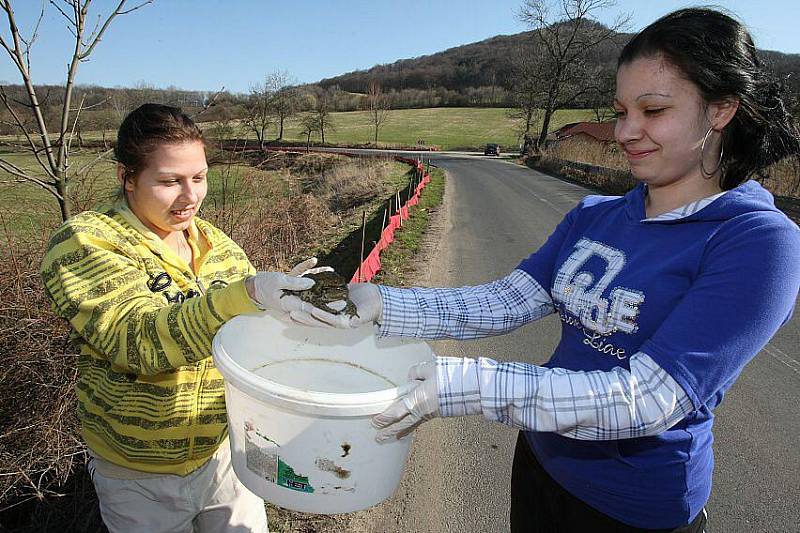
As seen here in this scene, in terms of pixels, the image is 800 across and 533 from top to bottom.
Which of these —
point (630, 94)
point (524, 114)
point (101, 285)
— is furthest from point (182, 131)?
point (524, 114)

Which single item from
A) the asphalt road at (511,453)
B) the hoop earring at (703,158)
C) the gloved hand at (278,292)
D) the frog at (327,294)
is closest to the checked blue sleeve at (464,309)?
the frog at (327,294)

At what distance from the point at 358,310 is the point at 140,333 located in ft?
2.32

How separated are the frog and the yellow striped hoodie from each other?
0.20 metres

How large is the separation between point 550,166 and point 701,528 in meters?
28.4

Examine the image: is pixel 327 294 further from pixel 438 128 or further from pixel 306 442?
pixel 438 128

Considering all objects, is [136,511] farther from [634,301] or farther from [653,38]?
[653,38]

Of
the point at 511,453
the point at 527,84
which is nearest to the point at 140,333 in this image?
the point at 511,453

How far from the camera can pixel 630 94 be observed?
1.44 metres

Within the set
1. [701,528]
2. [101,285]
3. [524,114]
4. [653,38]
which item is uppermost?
[524,114]

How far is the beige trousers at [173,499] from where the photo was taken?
182cm

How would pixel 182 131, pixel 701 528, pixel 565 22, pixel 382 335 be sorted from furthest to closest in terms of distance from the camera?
1. pixel 565 22
2. pixel 182 131
3. pixel 382 335
4. pixel 701 528

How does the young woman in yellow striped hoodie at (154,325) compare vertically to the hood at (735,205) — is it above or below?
below

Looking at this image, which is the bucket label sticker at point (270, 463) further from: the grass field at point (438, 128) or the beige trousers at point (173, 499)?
the grass field at point (438, 128)

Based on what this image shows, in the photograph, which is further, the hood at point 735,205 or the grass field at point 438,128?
the grass field at point 438,128
